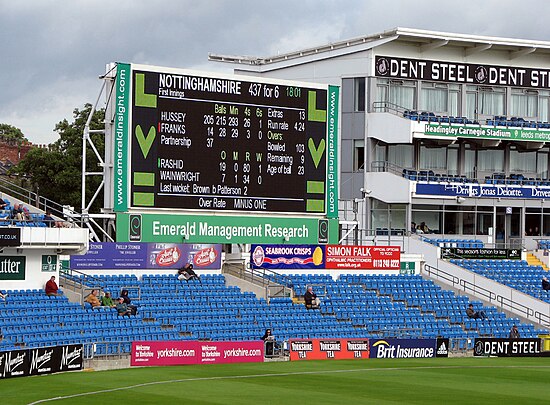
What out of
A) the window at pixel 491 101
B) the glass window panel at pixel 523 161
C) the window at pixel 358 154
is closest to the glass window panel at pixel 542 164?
the glass window panel at pixel 523 161

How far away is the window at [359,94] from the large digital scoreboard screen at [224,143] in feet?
40.4

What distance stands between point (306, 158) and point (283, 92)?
303 centimetres

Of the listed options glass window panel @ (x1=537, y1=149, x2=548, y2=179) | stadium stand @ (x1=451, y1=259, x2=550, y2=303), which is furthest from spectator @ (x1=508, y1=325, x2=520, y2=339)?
glass window panel @ (x1=537, y1=149, x2=548, y2=179)

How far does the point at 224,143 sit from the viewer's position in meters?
47.6

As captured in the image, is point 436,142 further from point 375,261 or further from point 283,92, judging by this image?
point 283,92

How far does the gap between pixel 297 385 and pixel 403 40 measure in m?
32.6

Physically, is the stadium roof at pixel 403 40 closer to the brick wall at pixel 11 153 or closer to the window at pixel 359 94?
the window at pixel 359 94

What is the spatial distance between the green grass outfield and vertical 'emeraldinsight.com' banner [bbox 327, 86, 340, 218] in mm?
9965

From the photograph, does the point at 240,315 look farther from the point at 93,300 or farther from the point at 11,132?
the point at 11,132

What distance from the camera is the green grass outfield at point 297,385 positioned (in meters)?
30.3

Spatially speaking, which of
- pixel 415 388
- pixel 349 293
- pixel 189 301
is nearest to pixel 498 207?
pixel 349 293

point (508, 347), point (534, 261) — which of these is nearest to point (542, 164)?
point (534, 261)

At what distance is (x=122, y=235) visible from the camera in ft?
150

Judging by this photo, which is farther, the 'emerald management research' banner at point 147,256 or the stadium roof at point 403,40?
the stadium roof at point 403,40
